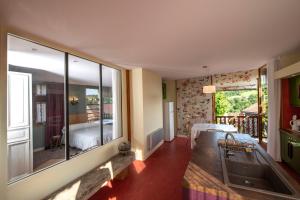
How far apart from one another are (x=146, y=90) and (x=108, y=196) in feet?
8.48

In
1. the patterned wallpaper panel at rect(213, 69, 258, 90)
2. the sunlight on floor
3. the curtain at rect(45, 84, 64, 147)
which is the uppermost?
the patterned wallpaper panel at rect(213, 69, 258, 90)

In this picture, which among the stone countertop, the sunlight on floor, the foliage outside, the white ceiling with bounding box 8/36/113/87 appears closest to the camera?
the stone countertop

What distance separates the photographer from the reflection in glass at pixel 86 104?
323 cm

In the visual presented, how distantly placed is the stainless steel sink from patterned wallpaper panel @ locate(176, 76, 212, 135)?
13.2 ft

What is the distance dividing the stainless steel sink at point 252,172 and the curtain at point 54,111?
8.52 feet

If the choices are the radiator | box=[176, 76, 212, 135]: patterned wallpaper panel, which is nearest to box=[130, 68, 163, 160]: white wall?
the radiator

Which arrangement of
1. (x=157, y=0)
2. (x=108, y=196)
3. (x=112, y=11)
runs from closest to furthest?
(x=157, y=0) < (x=112, y=11) < (x=108, y=196)

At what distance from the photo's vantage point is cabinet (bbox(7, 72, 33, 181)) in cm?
246

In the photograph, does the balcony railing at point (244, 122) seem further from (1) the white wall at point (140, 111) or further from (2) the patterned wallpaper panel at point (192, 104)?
(1) the white wall at point (140, 111)

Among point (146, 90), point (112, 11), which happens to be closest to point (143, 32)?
point (112, 11)

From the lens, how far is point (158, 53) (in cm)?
275

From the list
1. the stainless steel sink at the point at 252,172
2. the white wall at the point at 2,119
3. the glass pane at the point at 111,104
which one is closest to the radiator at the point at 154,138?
the glass pane at the point at 111,104

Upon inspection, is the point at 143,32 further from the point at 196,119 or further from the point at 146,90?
the point at 196,119

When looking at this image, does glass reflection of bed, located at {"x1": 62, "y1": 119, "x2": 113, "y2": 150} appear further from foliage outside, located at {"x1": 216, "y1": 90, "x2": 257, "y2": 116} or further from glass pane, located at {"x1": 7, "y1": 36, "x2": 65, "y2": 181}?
foliage outside, located at {"x1": 216, "y1": 90, "x2": 257, "y2": 116}
